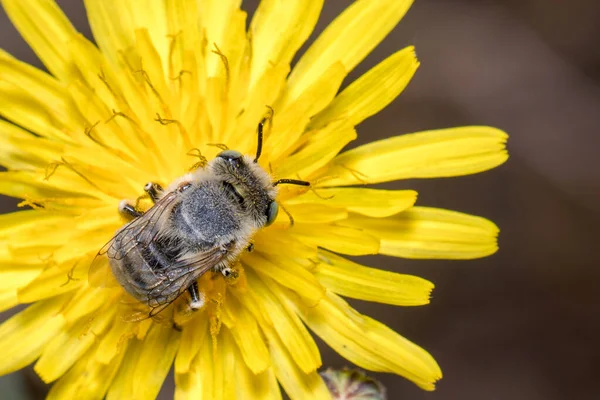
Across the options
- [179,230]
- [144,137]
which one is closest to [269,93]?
[144,137]

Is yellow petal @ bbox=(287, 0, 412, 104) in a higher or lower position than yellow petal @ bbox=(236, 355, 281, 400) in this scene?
higher

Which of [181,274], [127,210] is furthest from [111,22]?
[181,274]

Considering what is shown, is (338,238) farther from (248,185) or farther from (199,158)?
(199,158)

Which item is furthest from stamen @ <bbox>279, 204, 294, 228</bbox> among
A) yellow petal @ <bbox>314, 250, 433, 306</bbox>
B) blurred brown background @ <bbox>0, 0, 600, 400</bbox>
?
blurred brown background @ <bbox>0, 0, 600, 400</bbox>

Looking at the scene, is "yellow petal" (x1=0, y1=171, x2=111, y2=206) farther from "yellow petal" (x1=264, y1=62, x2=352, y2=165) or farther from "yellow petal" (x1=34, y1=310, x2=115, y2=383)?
"yellow petal" (x1=264, y1=62, x2=352, y2=165)

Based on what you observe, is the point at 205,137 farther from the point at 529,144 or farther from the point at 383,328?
Result: the point at 529,144
